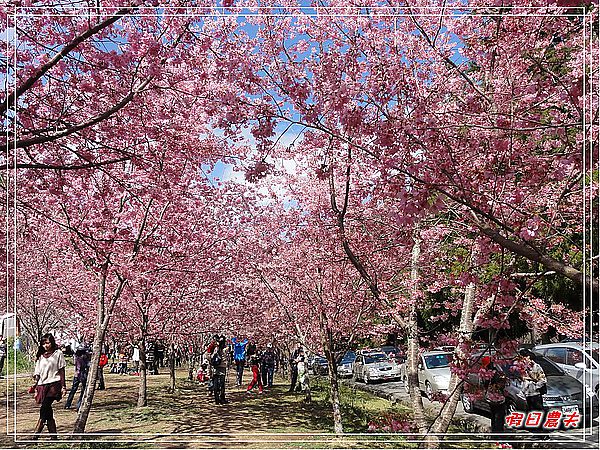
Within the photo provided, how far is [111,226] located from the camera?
530cm

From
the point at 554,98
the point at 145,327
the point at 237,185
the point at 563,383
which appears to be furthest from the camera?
the point at 145,327

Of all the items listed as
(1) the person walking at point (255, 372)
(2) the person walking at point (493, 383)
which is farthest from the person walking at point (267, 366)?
(2) the person walking at point (493, 383)

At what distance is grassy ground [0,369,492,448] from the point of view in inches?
228

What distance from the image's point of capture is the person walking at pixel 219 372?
973 cm

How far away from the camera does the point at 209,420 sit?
8016 millimetres

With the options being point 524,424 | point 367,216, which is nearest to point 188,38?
point 367,216

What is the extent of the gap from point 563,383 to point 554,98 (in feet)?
11.8

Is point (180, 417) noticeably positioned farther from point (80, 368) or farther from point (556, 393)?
point (556, 393)

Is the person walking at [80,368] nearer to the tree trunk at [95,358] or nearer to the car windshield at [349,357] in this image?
the tree trunk at [95,358]

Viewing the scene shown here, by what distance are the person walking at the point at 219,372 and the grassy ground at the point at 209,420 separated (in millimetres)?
265

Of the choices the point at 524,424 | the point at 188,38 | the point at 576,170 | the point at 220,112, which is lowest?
the point at 524,424

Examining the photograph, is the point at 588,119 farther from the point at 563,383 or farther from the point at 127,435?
the point at 127,435

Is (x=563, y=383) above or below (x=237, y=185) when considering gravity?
below

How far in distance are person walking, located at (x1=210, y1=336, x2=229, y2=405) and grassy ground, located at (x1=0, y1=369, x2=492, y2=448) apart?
0.26m
